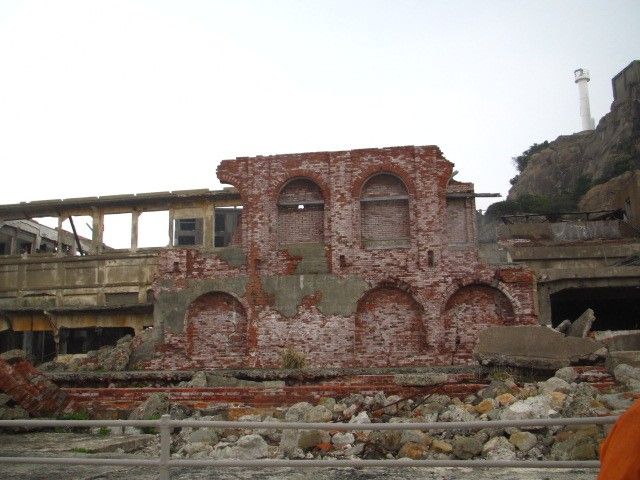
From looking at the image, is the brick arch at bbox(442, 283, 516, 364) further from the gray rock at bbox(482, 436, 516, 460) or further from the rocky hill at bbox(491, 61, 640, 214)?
the rocky hill at bbox(491, 61, 640, 214)

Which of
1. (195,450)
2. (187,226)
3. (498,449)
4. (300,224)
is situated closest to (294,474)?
(195,450)

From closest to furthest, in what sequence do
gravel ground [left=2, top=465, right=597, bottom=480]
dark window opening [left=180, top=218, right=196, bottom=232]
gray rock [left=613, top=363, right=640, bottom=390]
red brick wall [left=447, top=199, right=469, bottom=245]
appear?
gravel ground [left=2, top=465, right=597, bottom=480]
gray rock [left=613, top=363, right=640, bottom=390]
red brick wall [left=447, top=199, right=469, bottom=245]
dark window opening [left=180, top=218, right=196, bottom=232]

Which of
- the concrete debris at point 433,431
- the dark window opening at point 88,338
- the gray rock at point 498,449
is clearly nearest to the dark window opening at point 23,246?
the dark window opening at point 88,338

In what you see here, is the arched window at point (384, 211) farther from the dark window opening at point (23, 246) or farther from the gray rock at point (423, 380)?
the dark window opening at point (23, 246)

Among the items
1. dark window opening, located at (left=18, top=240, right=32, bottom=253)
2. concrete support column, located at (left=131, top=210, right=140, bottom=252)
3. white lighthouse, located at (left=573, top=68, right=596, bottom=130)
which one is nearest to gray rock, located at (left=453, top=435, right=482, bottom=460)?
concrete support column, located at (left=131, top=210, right=140, bottom=252)

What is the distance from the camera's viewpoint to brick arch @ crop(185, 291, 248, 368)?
1691 cm

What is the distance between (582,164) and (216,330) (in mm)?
37563

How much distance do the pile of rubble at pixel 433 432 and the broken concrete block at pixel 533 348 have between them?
883 millimetres

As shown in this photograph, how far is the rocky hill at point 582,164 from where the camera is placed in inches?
1468

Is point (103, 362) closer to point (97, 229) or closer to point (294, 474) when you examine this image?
point (97, 229)

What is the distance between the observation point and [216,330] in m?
17.1

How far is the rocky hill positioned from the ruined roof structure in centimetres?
2030

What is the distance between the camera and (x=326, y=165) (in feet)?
58.6

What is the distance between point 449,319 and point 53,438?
35.0 feet
